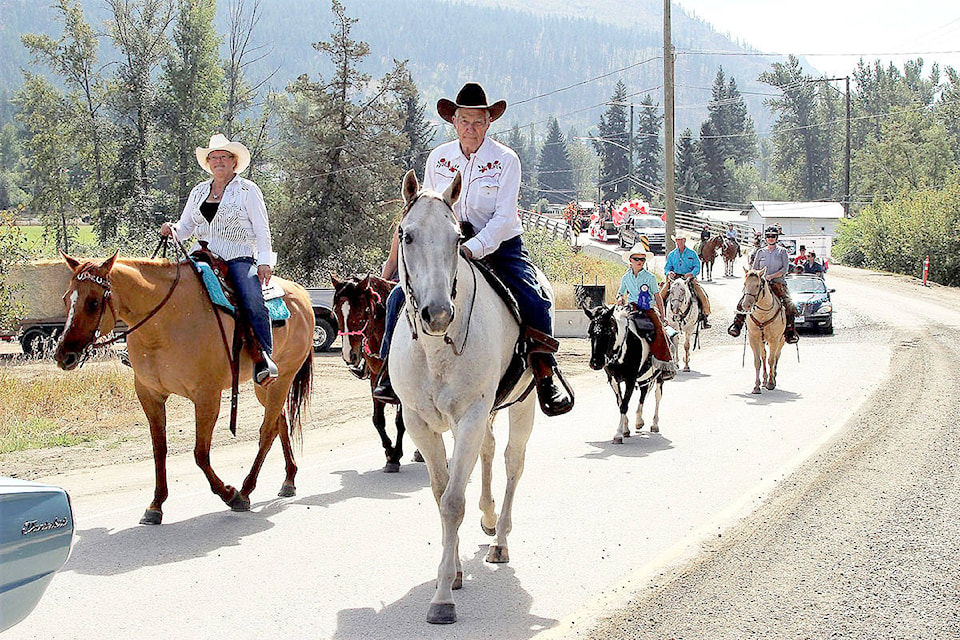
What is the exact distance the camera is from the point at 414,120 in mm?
70562

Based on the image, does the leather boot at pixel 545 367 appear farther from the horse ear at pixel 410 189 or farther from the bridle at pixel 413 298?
the horse ear at pixel 410 189

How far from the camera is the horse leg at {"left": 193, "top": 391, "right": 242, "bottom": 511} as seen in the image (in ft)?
28.1

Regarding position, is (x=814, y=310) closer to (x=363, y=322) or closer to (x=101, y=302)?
(x=363, y=322)

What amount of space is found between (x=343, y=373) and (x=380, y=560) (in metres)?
14.1

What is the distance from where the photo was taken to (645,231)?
7344cm

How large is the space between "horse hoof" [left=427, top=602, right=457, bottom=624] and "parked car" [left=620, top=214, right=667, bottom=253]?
60.9m

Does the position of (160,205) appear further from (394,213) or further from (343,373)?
(343,373)

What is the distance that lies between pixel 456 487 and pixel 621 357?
7.29 meters

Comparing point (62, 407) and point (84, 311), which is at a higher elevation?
point (84, 311)

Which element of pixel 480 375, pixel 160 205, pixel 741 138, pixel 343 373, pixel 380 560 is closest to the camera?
pixel 480 375

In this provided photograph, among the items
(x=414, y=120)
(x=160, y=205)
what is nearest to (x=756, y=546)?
(x=160, y=205)

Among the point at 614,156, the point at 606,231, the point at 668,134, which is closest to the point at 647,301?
the point at 668,134

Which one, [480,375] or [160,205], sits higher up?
[160,205]

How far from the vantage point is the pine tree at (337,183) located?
3612 cm
